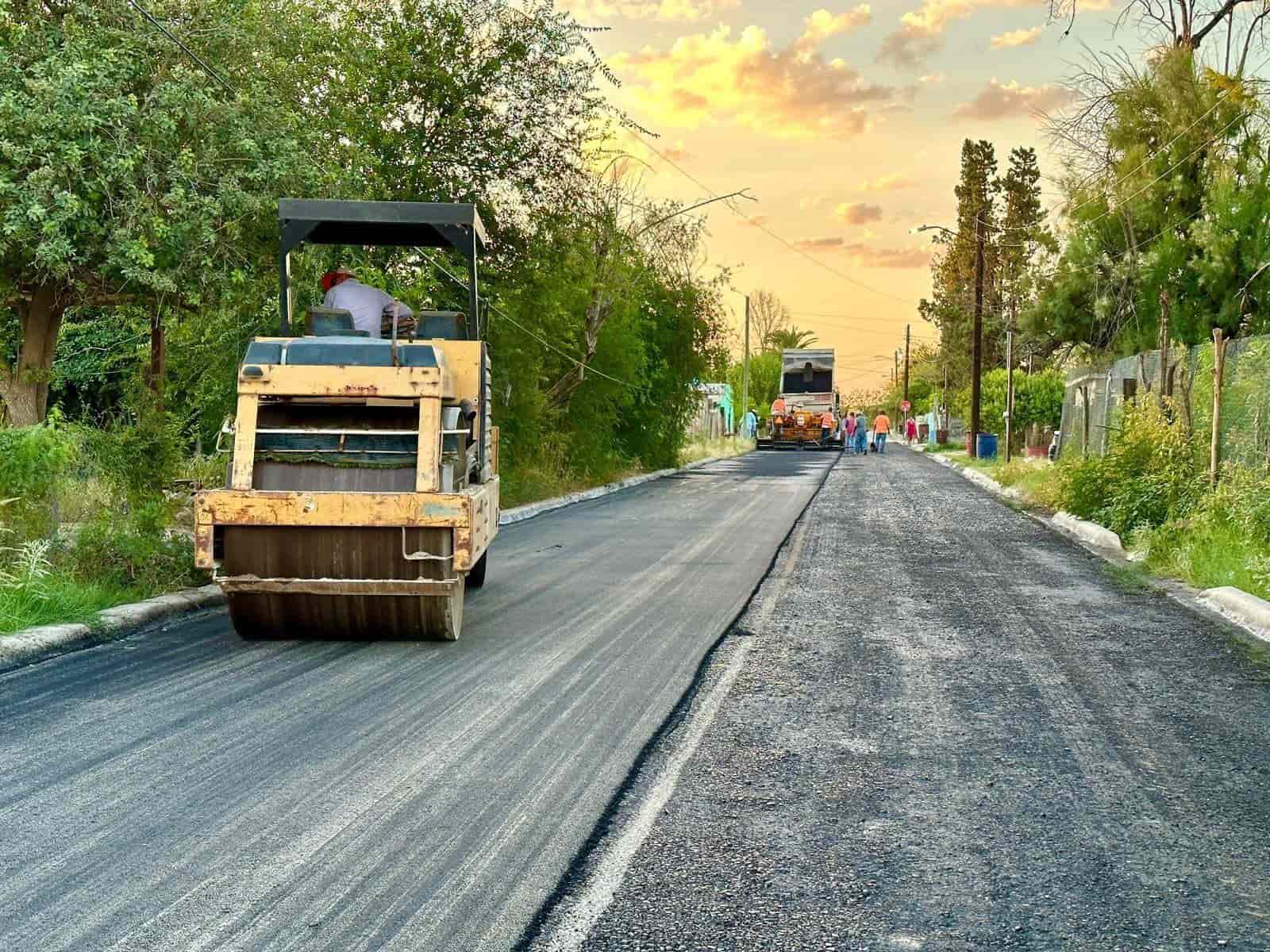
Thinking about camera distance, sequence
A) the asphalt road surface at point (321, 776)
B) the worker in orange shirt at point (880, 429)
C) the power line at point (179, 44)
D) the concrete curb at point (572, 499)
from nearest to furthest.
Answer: the asphalt road surface at point (321, 776) < the power line at point (179, 44) < the concrete curb at point (572, 499) < the worker in orange shirt at point (880, 429)

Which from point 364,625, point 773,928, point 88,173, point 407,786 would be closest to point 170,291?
point 88,173

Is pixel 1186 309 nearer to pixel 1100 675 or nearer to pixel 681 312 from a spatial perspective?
pixel 681 312

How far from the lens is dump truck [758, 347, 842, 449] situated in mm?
58844

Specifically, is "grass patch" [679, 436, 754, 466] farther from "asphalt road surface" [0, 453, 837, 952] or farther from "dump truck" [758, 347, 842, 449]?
"asphalt road surface" [0, 453, 837, 952]

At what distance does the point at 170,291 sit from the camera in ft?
49.2

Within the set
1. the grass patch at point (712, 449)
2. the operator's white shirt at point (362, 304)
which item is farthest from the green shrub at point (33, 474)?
the grass patch at point (712, 449)

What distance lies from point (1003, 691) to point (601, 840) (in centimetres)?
335

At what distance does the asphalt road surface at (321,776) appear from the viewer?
3.98 meters

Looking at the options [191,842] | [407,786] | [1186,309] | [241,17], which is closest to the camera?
[191,842]

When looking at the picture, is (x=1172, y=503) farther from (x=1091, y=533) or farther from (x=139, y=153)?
(x=139, y=153)

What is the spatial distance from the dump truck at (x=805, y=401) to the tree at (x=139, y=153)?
44140 mm

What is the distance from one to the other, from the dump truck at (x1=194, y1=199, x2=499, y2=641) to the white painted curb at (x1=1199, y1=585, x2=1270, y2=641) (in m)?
5.68

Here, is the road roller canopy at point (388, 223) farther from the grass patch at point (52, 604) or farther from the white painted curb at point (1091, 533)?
the white painted curb at point (1091, 533)

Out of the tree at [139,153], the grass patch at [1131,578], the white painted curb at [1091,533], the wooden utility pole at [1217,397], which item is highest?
the tree at [139,153]
